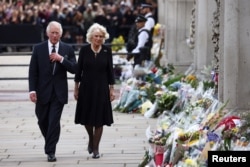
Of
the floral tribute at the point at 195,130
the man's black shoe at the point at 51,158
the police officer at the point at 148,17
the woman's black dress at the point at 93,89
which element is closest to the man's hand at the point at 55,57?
the woman's black dress at the point at 93,89

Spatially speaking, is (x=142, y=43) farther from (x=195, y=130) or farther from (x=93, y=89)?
(x=195, y=130)

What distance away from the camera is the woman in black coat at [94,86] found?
12898mm

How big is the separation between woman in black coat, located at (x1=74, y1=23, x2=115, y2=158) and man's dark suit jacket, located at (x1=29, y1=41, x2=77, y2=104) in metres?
0.18

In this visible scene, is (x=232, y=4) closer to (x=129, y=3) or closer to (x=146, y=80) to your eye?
(x=146, y=80)

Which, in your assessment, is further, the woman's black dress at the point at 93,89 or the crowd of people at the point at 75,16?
the crowd of people at the point at 75,16

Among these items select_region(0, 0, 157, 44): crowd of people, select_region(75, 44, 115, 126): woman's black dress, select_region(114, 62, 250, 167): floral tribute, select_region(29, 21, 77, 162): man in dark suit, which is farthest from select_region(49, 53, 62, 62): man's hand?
select_region(0, 0, 157, 44): crowd of people

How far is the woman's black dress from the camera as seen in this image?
12914 mm

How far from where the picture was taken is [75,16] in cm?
3956

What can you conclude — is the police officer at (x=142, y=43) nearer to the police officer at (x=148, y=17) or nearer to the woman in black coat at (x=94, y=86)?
the police officer at (x=148, y=17)

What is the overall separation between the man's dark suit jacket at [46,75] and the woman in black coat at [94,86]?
0.59 ft

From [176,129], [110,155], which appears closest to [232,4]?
[176,129]

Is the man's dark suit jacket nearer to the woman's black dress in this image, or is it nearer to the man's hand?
the man's hand

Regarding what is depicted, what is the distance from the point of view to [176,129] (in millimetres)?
11297

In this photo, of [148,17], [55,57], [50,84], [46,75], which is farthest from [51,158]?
[148,17]
